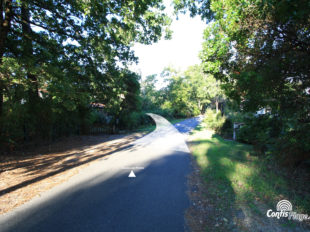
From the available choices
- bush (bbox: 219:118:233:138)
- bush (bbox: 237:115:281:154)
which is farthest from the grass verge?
bush (bbox: 219:118:233:138)

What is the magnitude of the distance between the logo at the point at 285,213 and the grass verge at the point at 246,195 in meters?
0.08

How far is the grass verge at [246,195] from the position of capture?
252 cm

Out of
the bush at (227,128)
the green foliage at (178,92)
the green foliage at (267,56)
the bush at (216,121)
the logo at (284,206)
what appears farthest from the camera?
the green foliage at (178,92)

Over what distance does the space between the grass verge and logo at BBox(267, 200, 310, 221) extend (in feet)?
0.25

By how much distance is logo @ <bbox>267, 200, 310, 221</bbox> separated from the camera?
2.58 m

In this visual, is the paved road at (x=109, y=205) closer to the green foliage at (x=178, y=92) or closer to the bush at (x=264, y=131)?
the bush at (x=264, y=131)

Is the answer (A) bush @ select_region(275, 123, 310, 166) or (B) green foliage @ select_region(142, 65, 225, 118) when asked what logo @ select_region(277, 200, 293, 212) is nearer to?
(A) bush @ select_region(275, 123, 310, 166)

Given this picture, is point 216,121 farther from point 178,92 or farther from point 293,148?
point 178,92

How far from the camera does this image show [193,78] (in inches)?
1734

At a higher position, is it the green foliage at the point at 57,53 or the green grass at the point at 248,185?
the green foliage at the point at 57,53

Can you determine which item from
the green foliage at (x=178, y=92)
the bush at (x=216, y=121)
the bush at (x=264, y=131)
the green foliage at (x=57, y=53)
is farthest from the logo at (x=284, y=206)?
the green foliage at (x=178, y=92)

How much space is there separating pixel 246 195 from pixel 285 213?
69cm

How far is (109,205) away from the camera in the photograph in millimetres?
3105

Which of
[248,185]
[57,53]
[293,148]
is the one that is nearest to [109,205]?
[248,185]
